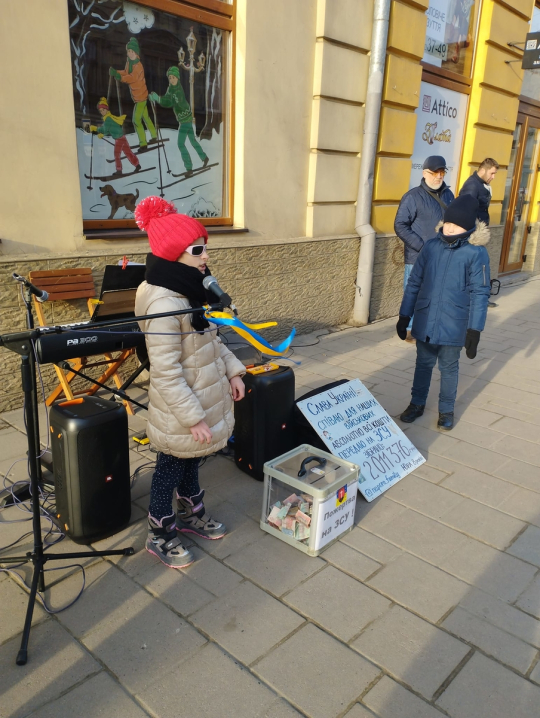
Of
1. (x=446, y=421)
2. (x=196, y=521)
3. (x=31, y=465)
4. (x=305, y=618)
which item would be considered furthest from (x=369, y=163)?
(x=31, y=465)

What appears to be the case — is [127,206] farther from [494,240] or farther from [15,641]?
[494,240]

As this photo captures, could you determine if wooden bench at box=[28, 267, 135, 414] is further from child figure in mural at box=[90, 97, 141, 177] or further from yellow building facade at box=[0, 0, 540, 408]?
child figure in mural at box=[90, 97, 141, 177]

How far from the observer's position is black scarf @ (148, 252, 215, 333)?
98.2 inches

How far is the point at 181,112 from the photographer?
5582 millimetres

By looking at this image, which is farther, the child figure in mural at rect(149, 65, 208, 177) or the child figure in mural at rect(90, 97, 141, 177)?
the child figure in mural at rect(149, 65, 208, 177)

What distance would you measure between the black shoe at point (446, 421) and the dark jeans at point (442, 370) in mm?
26

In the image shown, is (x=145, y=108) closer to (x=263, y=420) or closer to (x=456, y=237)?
(x=456, y=237)

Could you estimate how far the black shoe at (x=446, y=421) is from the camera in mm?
4594

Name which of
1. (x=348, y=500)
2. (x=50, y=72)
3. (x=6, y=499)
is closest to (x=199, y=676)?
(x=348, y=500)

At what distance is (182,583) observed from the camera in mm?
2719

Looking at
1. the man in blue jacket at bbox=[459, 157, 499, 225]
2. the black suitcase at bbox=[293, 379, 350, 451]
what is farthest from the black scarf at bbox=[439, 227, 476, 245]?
the man in blue jacket at bbox=[459, 157, 499, 225]

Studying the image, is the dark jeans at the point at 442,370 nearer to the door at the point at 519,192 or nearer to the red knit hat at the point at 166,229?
the red knit hat at the point at 166,229

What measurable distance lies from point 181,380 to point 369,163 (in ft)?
18.0

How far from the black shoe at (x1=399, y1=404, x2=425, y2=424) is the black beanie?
1.51 meters
